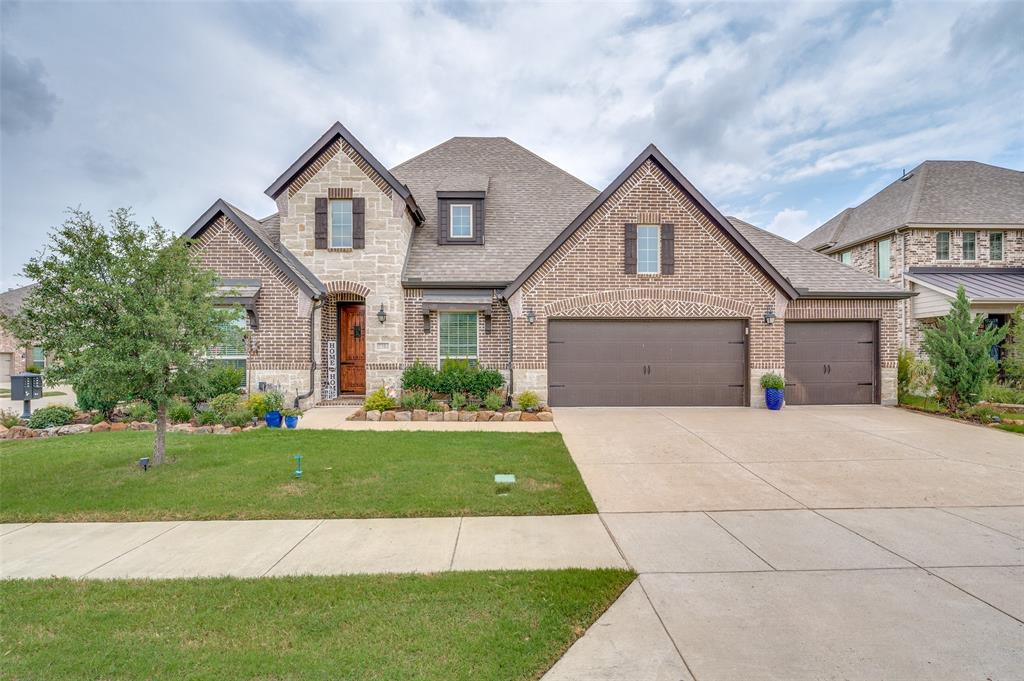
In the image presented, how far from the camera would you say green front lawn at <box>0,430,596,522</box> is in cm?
546

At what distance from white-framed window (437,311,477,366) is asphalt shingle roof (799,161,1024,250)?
20.5m

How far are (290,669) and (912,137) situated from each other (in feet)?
85.8

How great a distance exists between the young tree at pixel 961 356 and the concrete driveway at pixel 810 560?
11.2ft

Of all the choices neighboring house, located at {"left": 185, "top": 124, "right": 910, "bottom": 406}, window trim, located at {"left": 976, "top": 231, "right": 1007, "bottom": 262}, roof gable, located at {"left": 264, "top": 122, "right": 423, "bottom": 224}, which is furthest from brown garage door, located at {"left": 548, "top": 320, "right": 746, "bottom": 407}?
window trim, located at {"left": 976, "top": 231, "right": 1007, "bottom": 262}

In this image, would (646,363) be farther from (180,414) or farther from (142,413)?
(142,413)

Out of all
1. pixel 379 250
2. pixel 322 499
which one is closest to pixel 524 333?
pixel 379 250

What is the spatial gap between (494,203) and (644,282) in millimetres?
6467

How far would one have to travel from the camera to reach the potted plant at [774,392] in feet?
40.7

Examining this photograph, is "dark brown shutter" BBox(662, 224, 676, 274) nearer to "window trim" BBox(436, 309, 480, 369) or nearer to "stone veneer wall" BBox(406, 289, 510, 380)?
"stone veneer wall" BBox(406, 289, 510, 380)

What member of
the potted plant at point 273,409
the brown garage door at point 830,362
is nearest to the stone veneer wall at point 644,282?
the brown garage door at point 830,362

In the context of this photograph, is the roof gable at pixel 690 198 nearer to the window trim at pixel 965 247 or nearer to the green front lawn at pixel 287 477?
the green front lawn at pixel 287 477

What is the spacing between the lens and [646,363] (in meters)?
13.0

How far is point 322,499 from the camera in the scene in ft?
18.9

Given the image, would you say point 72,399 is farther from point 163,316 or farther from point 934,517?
point 934,517
